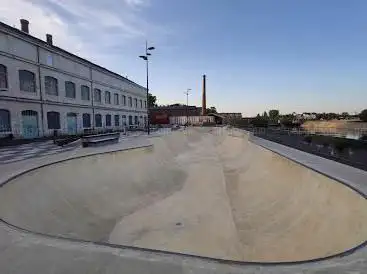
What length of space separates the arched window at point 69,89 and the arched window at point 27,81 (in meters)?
6.10

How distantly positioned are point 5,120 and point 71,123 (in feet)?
35.5

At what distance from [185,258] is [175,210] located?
8.11 meters

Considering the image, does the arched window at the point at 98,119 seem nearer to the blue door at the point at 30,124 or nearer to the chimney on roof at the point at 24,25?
the blue door at the point at 30,124

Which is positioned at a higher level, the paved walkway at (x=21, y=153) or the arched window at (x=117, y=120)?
the arched window at (x=117, y=120)

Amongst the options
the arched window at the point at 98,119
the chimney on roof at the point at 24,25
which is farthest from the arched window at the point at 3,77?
the arched window at the point at 98,119

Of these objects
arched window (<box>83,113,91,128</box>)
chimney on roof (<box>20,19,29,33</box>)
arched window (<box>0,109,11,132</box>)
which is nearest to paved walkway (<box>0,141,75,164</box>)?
arched window (<box>0,109,11,132</box>)

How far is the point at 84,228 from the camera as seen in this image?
29.5 ft

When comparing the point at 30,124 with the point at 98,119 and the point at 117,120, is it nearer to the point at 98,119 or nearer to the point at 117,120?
the point at 98,119

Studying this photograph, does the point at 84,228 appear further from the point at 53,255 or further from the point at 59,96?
the point at 59,96

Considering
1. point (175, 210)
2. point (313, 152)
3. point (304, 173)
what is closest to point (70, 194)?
point (175, 210)

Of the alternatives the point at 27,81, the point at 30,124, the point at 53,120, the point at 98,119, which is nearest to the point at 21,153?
the point at 30,124

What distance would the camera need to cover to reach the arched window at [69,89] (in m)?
33.7

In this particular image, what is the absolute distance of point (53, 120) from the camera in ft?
102

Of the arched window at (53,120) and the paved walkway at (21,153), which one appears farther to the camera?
the arched window at (53,120)
